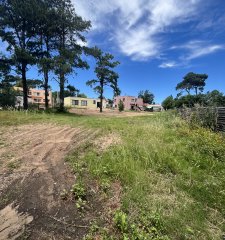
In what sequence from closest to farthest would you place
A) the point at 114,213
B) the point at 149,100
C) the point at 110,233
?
the point at 110,233 < the point at 114,213 < the point at 149,100

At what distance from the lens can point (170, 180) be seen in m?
3.73

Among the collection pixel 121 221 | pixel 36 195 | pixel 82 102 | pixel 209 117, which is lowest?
pixel 121 221

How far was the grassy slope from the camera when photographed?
2732 millimetres

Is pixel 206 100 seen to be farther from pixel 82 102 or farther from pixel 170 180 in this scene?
pixel 82 102

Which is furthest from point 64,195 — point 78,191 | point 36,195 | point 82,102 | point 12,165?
point 82,102

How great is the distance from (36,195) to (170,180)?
2.14 metres

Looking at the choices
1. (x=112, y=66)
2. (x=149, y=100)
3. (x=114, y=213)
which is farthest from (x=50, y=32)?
(x=149, y=100)

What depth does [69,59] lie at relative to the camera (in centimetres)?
1727

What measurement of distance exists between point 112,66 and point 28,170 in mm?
25930

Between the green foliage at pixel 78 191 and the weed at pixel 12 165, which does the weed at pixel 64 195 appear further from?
the weed at pixel 12 165

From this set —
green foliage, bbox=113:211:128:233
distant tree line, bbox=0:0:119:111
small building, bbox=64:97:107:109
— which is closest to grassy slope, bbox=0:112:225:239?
green foliage, bbox=113:211:128:233

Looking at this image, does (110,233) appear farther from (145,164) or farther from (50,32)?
(50,32)

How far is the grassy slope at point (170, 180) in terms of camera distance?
2732mm

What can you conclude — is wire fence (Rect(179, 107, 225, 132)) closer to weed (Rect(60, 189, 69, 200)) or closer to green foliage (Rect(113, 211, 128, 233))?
green foliage (Rect(113, 211, 128, 233))
